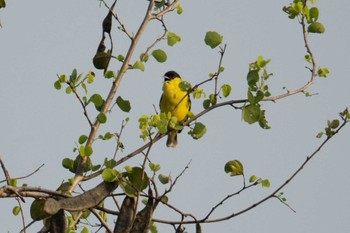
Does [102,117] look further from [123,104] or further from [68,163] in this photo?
[68,163]

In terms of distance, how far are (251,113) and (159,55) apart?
0.62 metres

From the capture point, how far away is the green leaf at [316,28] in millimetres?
3561

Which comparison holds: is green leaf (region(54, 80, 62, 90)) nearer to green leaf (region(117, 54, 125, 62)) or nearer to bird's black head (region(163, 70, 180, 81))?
green leaf (region(117, 54, 125, 62))

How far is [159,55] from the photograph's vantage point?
3.63m

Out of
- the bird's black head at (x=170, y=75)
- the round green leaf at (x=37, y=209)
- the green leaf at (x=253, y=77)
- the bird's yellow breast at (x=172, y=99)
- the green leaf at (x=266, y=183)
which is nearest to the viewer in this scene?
the round green leaf at (x=37, y=209)

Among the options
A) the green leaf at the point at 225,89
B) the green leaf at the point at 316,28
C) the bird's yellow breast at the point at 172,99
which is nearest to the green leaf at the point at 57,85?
the green leaf at the point at 225,89

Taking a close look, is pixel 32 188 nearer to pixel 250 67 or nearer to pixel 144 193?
pixel 144 193

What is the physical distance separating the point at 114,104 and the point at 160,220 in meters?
0.69

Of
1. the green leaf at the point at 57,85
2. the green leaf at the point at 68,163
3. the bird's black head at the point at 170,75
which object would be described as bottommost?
the green leaf at the point at 68,163

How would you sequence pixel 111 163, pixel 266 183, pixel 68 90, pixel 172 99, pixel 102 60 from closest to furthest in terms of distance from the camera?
pixel 111 163, pixel 266 183, pixel 68 90, pixel 102 60, pixel 172 99

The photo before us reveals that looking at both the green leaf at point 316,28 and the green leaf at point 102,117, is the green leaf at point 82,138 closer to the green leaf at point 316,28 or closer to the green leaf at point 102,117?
the green leaf at point 102,117

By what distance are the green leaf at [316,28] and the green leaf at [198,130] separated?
73 centimetres

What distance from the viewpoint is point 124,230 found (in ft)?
9.58

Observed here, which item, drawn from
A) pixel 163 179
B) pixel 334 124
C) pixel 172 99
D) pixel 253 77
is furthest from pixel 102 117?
pixel 172 99
